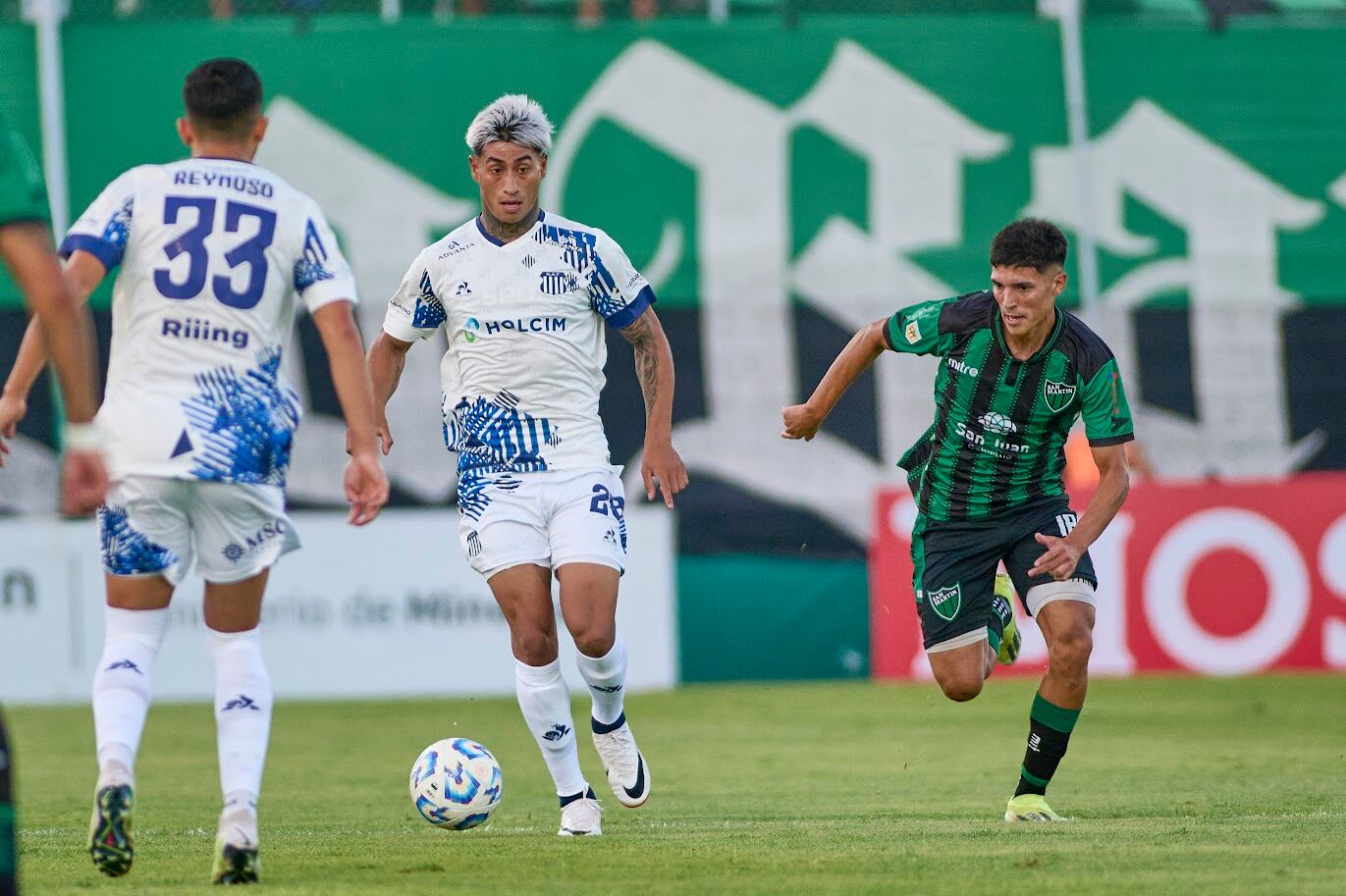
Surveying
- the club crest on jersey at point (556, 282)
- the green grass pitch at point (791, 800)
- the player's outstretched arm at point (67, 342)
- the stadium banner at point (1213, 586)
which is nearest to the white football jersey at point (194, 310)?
the player's outstretched arm at point (67, 342)

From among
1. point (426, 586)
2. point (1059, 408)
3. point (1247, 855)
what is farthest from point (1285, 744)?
point (426, 586)

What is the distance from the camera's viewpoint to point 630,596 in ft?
47.0

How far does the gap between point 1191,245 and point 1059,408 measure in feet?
34.4

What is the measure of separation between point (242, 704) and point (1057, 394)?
322 centimetres

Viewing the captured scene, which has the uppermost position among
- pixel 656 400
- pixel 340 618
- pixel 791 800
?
pixel 656 400

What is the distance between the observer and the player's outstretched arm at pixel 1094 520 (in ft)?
22.0

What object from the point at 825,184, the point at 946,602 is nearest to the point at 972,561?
the point at 946,602

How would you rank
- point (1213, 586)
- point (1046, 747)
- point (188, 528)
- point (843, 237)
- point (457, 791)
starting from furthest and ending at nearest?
1. point (843, 237)
2. point (1213, 586)
3. point (1046, 747)
4. point (457, 791)
5. point (188, 528)

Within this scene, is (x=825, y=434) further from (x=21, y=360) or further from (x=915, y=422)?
(x=21, y=360)

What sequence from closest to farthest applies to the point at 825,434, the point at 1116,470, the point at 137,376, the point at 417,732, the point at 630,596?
the point at 137,376 → the point at 1116,470 → the point at 417,732 → the point at 630,596 → the point at 825,434

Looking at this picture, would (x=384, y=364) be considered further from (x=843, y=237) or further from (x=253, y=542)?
(x=843, y=237)

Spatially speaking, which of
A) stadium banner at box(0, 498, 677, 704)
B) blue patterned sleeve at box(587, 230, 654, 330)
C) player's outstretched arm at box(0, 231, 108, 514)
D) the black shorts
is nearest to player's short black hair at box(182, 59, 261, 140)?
player's outstretched arm at box(0, 231, 108, 514)

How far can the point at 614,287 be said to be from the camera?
6934 mm

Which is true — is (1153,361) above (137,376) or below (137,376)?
above
